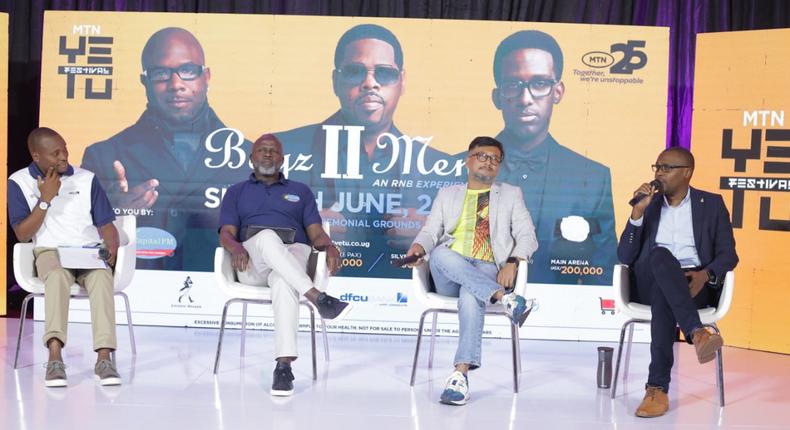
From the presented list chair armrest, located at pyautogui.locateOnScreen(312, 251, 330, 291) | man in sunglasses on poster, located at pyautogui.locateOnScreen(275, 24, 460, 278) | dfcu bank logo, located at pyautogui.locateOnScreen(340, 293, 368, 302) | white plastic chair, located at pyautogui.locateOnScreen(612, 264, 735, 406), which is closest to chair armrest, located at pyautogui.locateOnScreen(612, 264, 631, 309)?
white plastic chair, located at pyautogui.locateOnScreen(612, 264, 735, 406)

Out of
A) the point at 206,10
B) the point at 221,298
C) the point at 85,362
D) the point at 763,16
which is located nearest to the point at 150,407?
the point at 85,362

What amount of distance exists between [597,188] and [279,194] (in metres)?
2.08

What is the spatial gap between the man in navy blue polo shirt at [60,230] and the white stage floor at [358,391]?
19 cm

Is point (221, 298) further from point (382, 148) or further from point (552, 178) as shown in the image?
point (552, 178)

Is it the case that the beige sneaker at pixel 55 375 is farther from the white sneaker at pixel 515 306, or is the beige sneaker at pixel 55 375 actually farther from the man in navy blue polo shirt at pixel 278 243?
the white sneaker at pixel 515 306

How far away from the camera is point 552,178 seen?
18.8ft

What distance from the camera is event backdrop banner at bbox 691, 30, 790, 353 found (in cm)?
545

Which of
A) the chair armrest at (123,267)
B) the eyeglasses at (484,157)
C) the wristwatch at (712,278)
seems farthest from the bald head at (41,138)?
the wristwatch at (712,278)

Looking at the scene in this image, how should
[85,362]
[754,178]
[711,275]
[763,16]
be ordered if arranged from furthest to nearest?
[763,16]
[754,178]
[85,362]
[711,275]

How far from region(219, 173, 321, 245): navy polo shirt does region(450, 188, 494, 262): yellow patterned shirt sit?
74 centimetres

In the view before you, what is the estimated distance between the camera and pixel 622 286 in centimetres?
432

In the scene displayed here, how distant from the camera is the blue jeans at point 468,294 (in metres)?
4.06

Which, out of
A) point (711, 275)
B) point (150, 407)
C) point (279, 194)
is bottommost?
point (150, 407)

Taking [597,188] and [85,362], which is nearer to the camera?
[85,362]
